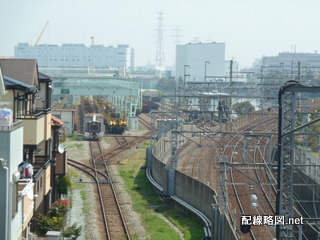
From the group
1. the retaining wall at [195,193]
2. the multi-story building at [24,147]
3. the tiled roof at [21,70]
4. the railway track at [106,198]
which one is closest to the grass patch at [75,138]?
the railway track at [106,198]

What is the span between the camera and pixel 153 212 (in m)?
13.5

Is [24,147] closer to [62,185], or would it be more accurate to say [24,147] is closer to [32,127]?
[32,127]

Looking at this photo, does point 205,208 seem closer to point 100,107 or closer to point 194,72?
point 100,107

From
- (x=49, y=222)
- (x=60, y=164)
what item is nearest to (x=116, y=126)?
(x=60, y=164)

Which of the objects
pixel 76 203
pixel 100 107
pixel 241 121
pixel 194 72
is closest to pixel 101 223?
pixel 76 203

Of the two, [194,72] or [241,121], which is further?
[194,72]

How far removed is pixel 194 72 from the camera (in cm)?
8925

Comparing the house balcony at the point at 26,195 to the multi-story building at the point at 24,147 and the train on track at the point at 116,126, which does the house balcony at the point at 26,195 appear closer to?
the multi-story building at the point at 24,147

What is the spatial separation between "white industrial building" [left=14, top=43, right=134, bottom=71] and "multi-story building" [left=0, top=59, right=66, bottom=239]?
406 feet

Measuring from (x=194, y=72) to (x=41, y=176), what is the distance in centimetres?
7918

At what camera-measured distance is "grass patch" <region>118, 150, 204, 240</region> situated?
11559 millimetres

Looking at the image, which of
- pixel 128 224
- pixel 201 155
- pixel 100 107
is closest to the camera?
pixel 128 224

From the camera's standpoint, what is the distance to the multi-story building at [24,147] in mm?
6906

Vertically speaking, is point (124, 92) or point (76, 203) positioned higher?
point (124, 92)
